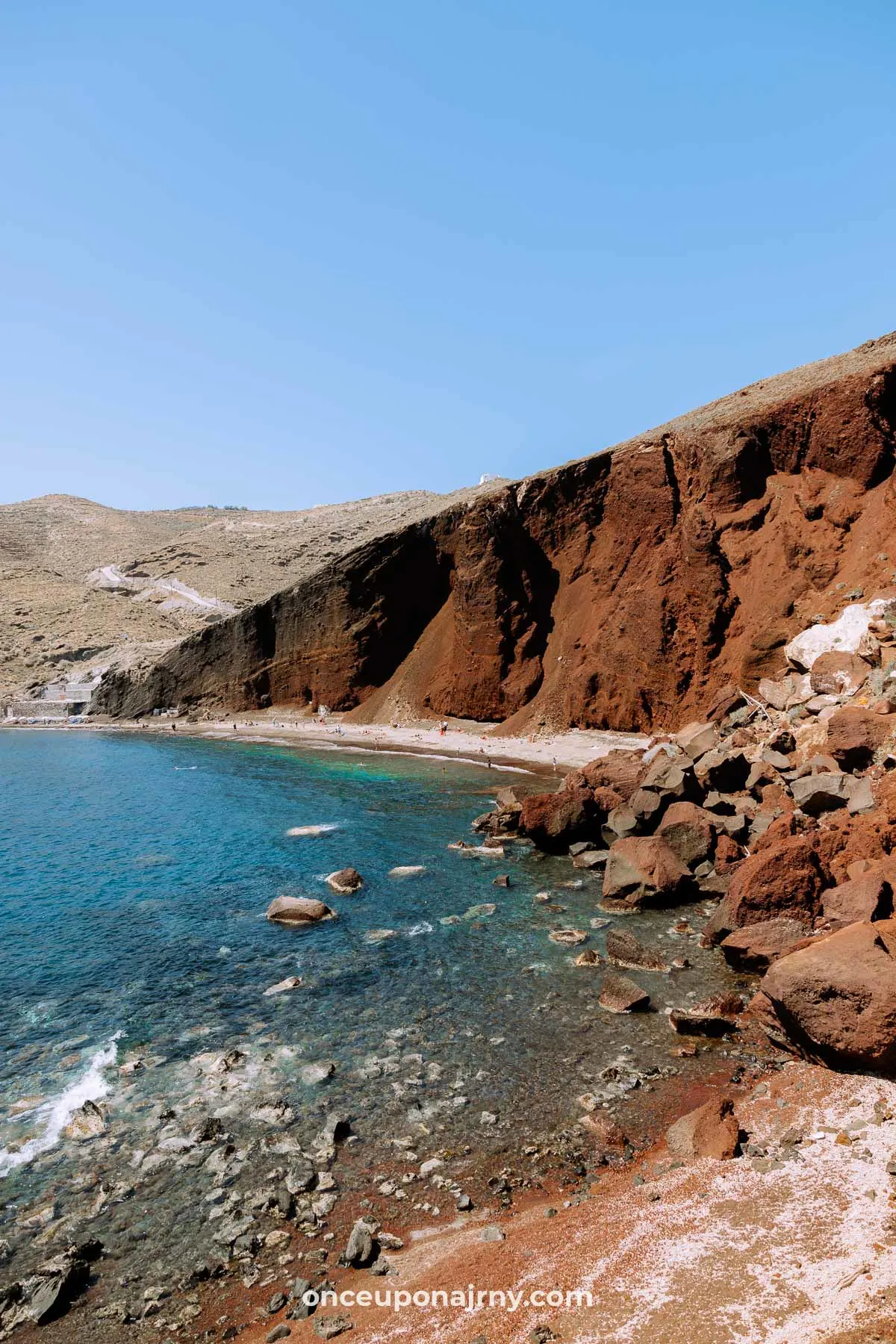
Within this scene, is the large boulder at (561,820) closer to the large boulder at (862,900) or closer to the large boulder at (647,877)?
the large boulder at (647,877)

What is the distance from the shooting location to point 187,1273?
9.30 m

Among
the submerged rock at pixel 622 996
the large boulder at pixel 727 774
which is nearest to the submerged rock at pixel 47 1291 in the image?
the submerged rock at pixel 622 996

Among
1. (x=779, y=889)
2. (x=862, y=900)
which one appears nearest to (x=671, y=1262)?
(x=862, y=900)

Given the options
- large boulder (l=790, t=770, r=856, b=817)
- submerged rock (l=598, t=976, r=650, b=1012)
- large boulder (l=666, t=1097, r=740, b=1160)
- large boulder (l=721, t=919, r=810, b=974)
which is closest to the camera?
large boulder (l=666, t=1097, r=740, b=1160)

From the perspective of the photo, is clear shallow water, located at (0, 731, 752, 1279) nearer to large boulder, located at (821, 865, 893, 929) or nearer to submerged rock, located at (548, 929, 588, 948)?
submerged rock, located at (548, 929, 588, 948)

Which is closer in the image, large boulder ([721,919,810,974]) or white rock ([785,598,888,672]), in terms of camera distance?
large boulder ([721,919,810,974])

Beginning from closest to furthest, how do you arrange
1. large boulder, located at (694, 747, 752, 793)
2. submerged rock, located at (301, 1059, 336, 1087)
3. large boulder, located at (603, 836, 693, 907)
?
submerged rock, located at (301, 1059, 336, 1087), large boulder, located at (603, 836, 693, 907), large boulder, located at (694, 747, 752, 793)

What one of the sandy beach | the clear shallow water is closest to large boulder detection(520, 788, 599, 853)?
the clear shallow water

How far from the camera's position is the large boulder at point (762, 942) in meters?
16.9

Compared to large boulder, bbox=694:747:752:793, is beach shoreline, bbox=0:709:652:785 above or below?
below

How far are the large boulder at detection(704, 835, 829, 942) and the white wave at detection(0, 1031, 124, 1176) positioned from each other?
15240 millimetres

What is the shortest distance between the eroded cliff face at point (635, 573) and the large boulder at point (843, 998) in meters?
29.0

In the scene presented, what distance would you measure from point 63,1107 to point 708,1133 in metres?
11.6

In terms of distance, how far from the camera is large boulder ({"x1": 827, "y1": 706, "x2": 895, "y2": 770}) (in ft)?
76.1
